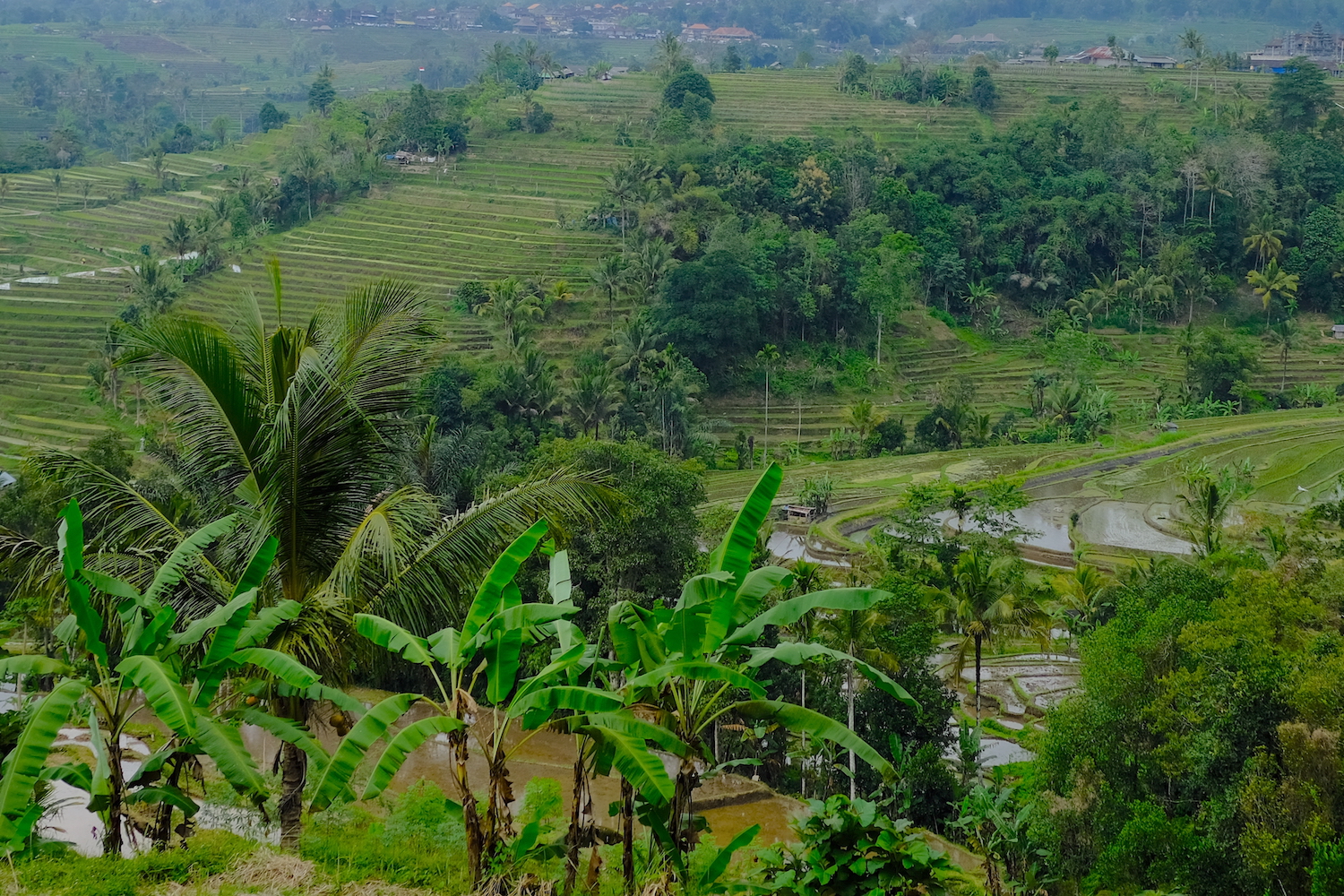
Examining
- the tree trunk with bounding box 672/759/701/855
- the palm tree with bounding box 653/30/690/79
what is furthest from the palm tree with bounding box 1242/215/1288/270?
the tree trunk with bounding box 672/759/701/855

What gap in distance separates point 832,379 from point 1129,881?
2828cm

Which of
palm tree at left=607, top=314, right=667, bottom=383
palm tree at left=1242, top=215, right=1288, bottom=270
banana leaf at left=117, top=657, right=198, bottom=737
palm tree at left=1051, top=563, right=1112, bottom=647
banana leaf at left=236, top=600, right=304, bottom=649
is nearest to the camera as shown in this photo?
banana leaf at left=117, top=657, right=198, bottom=737

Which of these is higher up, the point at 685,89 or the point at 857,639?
the point at 685,89

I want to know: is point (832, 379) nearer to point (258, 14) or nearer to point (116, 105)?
point (116, 105)

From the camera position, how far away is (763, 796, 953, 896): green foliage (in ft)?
19.7

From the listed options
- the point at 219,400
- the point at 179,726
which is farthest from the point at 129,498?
the point at 179,726

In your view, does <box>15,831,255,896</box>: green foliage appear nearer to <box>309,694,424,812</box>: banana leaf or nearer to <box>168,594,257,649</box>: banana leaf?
<box>309,694,424,812</box>: banana leaf

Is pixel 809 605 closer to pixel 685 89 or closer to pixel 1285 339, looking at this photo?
pixel 1285 339

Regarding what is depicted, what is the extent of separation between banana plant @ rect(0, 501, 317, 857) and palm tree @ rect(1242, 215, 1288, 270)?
45.4m

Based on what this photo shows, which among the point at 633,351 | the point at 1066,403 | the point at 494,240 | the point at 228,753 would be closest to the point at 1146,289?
the point at 1066,403

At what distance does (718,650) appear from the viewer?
6.12 m

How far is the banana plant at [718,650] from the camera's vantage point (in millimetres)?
5945

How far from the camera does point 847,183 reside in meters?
45.0

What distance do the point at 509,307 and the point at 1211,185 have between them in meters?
27.6
